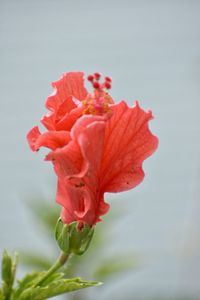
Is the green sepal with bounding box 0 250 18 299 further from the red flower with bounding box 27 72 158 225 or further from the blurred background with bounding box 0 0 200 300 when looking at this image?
the blurred background with bounding box 0 0 200 300

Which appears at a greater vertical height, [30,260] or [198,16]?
[198,16]

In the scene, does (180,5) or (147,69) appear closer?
(147,69)

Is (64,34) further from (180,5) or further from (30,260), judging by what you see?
(30,260)

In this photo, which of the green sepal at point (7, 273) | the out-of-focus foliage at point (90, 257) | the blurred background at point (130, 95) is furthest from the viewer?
the blurred background at point (130, 95)

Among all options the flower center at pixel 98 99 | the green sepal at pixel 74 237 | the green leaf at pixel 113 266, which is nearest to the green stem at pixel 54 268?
the green sepal at pixel 74 237

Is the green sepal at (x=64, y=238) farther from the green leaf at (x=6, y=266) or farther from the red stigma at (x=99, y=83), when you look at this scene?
the red stigma at (x=99, y=83)

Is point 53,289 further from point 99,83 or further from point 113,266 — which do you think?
point 113,266

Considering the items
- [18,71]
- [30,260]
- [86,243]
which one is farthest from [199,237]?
[86,243]
